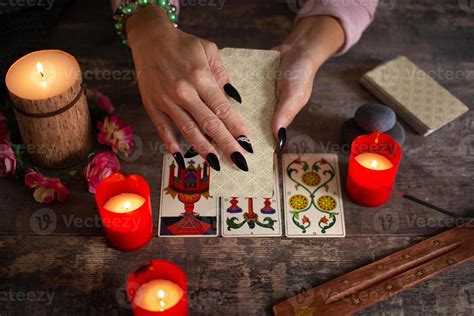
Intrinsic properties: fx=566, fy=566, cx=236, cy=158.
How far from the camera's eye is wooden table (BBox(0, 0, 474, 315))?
99 cm

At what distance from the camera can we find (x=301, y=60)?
4.00 ft

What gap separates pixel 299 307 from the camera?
3.18ft

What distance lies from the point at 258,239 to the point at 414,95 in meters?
0.53

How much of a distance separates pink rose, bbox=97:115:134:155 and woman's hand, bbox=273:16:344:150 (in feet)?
1.03

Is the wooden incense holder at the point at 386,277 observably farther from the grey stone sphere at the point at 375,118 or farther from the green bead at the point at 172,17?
the green bead at the point at 172,17

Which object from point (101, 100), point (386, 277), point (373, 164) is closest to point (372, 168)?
point (373, 164)

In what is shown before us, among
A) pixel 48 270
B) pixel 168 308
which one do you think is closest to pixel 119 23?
pixel 48 270

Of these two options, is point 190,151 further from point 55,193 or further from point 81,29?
point 81,29

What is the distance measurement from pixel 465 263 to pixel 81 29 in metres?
1.07

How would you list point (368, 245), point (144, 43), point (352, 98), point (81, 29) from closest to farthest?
point (368, 245)
point (144, 43)
point (352, 98)
point (81, 29)
